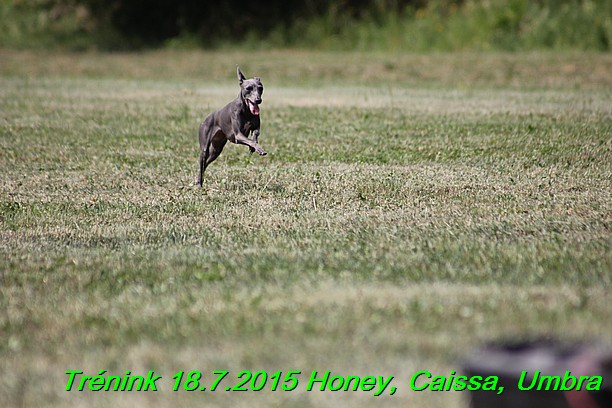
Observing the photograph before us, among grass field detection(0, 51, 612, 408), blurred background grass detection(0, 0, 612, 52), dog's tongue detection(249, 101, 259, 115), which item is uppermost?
dog's tongue detection(249, 101, 259, 115)

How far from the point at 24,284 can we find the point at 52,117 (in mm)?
11908

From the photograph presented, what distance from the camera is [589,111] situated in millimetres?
16938

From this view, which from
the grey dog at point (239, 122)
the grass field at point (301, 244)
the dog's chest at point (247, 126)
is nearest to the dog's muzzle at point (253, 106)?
the grey dog at point (239, 122)

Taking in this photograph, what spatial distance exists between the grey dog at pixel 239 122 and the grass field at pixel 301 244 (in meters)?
0.52

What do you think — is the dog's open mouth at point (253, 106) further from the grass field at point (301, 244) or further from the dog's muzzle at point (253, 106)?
the grass field at point (301, 244)

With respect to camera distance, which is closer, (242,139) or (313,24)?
(242,139)

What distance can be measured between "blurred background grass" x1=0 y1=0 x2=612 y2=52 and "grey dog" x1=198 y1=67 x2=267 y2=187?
1793 cm

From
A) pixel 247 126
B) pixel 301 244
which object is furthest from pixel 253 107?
pixel 301 244

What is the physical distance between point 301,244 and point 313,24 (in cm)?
2566

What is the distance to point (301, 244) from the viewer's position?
7.76 metres

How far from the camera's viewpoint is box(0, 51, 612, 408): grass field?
5082mm

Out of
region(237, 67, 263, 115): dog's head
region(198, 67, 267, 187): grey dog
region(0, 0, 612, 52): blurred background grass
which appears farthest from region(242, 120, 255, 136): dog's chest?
region(0, 0, 612, 52): blurred background grass

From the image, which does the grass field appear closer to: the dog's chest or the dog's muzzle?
the dog's chest

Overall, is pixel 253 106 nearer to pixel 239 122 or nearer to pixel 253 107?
pixel 253 107
